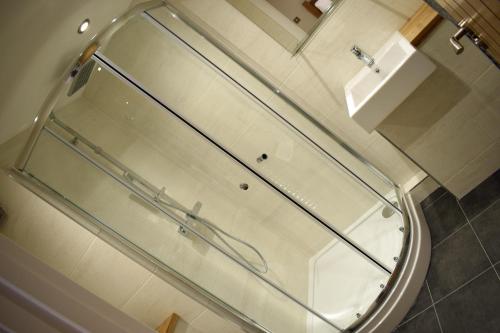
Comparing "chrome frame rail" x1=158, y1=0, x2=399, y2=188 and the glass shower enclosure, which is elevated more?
"chrome frame rail" x1=158, y1=0, x2=399, y2=188

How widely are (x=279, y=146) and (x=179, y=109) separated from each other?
0.68 m

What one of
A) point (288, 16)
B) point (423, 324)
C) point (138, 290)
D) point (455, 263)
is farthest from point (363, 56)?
point (138, 290)

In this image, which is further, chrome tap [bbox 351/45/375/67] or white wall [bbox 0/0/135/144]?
chrome tap [bbox 351/45/375/67]

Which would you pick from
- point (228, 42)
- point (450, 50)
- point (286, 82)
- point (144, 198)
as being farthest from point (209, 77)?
point (450, 50)

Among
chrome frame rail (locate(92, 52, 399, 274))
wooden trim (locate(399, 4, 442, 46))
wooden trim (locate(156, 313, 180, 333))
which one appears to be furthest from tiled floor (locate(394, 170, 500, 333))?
wooden trim (locate(156, 313, 180, 333))

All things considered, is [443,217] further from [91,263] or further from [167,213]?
[91,263]

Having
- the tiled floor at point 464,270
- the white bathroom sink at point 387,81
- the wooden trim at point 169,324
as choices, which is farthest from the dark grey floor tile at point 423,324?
the wooden trim at point 169,324

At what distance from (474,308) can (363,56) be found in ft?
4.81

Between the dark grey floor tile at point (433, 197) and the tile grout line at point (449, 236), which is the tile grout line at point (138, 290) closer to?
the tile grout line at point (449, 236)

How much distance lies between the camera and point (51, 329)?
1.61 feet

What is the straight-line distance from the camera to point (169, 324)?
6.64 ft

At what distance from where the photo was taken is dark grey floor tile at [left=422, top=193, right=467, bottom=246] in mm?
1923

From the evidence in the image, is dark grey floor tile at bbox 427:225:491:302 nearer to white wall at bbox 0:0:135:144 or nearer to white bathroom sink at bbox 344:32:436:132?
white bathroom sink at bbox 344:32:436:132

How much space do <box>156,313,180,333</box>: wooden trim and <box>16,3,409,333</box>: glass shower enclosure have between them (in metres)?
0.34
